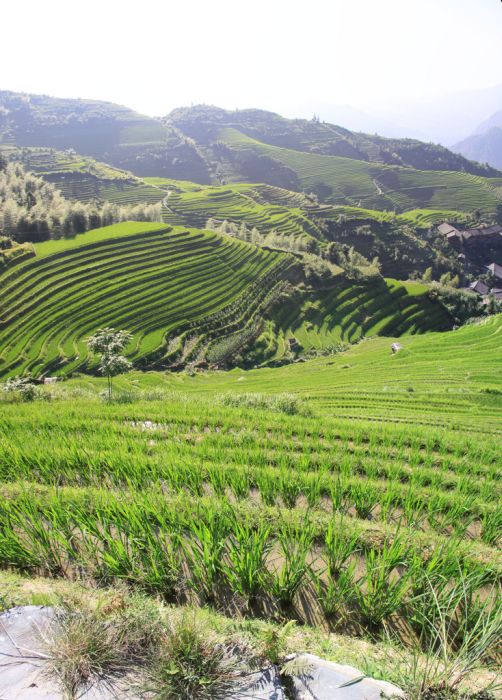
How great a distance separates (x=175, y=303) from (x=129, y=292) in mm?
8483

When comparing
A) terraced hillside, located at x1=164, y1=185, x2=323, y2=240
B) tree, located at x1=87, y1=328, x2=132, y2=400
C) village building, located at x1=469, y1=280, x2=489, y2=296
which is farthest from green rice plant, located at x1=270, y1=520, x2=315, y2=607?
village building, located at x1=469, y1=280, x2=489, y2=296

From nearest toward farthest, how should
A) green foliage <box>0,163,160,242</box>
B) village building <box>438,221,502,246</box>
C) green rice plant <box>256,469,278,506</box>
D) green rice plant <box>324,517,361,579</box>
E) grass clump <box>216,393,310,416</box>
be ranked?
green rice plant <box>324,517,361,579</box> → green rice plant <box>256,469,278,506</box> → grass clump <box>216,393,310,416</box> → green foliage <box>0,163,160,242</box> → village building <box>438,221,502,246</box>

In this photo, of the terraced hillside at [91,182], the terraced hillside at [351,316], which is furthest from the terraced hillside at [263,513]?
the terraced hillside at [91,182]

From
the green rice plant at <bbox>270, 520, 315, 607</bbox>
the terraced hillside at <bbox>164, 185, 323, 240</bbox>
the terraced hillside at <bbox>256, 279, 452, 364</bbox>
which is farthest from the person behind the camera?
the terraced hillside at <bbox>164, 185, 323, 240</bbox>

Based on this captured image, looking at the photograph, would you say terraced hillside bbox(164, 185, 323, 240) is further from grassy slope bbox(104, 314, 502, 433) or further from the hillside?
grassy slope bbox(104, 314, 502, 433)

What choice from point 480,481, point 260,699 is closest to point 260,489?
point 260,699

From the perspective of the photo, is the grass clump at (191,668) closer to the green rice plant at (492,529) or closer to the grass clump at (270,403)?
the green rice plant at (492,529)

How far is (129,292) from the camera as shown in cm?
6612

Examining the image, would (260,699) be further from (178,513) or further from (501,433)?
(501,433)

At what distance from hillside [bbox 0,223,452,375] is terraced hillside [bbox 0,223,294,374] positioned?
0.19 metres

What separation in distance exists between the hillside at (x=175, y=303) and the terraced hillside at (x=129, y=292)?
19 cm

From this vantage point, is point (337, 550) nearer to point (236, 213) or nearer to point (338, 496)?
point (338, 496)

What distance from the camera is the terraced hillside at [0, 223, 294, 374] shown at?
55781 millimetres

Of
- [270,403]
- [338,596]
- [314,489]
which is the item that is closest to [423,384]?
[270,403]
